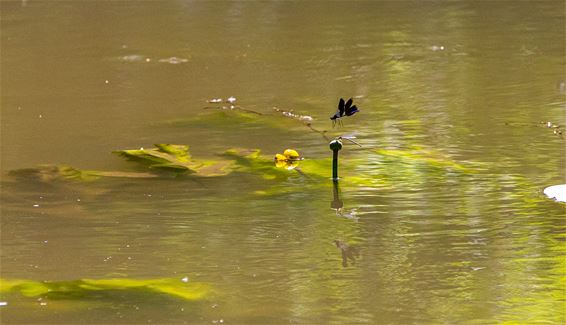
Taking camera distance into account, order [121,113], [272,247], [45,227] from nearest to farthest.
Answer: [272,247]
[45,227]
[121,113]

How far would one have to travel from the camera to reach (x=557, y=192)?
319 centimetres

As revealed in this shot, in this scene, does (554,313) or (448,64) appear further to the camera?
(448,64)

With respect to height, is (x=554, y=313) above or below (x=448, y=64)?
below

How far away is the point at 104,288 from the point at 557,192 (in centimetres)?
132

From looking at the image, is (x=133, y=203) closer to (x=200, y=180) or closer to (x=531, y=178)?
(x=200, y=180)

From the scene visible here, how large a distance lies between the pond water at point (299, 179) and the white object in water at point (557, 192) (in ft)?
0.20

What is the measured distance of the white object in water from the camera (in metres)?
3.16

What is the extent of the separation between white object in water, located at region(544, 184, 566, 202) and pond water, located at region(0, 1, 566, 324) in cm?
6

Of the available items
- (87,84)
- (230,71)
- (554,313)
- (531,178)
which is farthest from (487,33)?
(554,313)

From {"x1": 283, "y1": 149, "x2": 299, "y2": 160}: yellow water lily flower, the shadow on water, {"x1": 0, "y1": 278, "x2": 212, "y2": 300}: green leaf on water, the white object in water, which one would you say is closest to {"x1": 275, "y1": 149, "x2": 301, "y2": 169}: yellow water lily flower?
{"x1": 283, "y1": 149, "x2": 299, "y2": 160}: yellow water lily flower

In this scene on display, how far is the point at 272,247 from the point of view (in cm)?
289

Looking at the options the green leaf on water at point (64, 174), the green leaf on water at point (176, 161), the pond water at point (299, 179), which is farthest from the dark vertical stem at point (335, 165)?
the green leaf on water at point (64, 174)

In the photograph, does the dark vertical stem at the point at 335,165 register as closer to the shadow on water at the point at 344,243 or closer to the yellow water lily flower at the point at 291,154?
the shadow on water at the point at 344,243

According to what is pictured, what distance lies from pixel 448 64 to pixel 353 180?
1.96 meters
